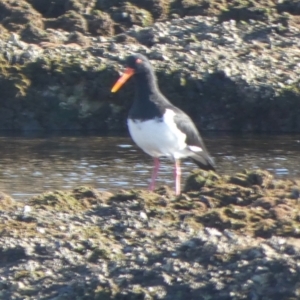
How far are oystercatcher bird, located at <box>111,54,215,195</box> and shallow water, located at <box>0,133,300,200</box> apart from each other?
2.28 ft

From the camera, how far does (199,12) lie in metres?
17.6

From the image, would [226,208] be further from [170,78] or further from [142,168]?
[170,78]

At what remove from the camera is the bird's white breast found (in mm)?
9195

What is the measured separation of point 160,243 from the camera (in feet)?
20.0

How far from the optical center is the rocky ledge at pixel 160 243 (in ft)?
17.7

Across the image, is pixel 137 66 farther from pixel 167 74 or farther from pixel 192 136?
pixel 167 74

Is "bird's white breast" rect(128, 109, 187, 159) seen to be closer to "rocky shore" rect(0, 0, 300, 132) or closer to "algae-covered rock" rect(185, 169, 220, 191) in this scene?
"algae-covered rock" rect(185, 169, 220, 191)

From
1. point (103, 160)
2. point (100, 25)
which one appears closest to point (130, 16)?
point (100, 25)

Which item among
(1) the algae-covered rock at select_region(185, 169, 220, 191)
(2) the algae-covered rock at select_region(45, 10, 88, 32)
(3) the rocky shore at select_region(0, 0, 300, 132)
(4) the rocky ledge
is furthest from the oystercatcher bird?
(2) the algae-covered rock at select_region(45, 10, 88, 32)

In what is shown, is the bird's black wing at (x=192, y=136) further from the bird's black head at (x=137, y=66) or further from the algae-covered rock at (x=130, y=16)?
the algae-covered rock at (x=130, y=16)

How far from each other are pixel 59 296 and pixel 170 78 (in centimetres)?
939

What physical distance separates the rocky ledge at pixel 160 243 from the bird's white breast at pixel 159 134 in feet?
5.01

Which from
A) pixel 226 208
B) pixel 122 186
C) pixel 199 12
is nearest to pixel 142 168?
pixel 122 186

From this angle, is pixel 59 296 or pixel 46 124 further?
pixel 46 124
